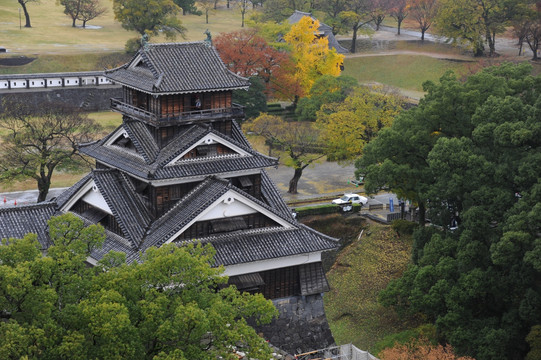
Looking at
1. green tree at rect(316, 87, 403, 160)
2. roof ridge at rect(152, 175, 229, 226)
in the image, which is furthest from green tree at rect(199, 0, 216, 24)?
roof ridge at rect(152, 175, 229, 226)

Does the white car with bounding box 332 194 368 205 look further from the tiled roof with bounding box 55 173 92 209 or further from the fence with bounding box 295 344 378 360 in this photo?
the tiled roof with bounding box 55 173 92 209

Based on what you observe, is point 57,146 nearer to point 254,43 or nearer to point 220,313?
point 254,43

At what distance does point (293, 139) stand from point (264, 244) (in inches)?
977

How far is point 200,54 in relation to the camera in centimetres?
3862

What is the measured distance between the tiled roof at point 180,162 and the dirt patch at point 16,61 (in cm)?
4863

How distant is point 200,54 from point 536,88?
16845mm

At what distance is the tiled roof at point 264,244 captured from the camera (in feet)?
118

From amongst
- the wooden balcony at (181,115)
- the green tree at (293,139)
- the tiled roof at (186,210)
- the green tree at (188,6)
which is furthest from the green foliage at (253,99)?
the green tree at (188,6)

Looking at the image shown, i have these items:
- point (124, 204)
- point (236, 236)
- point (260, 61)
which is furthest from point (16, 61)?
point (236, 236)

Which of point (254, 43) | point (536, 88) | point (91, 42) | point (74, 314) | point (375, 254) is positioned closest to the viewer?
point (74, 314)

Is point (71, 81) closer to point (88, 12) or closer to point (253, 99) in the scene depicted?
point (253, 99)

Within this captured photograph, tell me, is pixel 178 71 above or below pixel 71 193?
above

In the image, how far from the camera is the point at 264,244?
36969mm

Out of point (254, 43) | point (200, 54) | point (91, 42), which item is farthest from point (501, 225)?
point (91, 42)
